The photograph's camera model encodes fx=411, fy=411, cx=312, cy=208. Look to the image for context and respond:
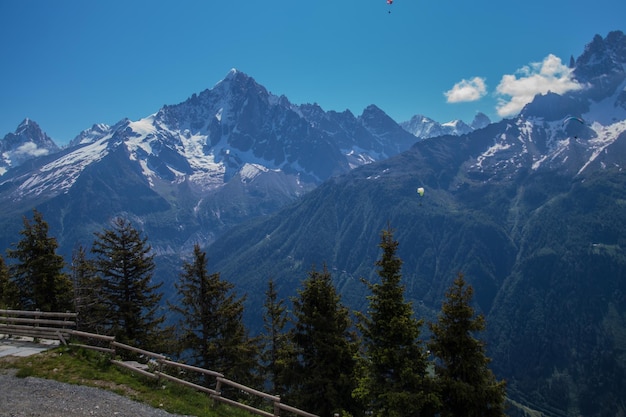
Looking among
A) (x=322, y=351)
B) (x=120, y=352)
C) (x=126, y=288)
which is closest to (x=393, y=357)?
(x=322, y=351)

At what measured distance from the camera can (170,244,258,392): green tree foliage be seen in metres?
32.9

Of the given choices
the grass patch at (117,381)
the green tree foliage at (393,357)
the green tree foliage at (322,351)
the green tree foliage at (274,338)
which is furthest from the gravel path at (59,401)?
the green tree foliage at (274,338)

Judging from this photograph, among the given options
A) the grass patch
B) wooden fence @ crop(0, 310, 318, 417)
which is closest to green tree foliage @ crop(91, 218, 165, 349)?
wooden fence @ crop(0, 310, 318, 417)

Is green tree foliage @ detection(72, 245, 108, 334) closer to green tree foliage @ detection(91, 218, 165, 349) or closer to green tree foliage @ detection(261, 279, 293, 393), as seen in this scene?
green tree foliage @ detection(91, 218, 165, 349)

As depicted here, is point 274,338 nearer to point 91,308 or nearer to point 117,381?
point 91,308

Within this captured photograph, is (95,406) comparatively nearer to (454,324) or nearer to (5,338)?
(5,338)

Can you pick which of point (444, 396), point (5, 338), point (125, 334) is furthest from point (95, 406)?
point (444, 396)

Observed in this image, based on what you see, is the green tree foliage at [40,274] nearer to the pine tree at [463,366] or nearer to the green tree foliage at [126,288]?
the green tree foliage at [126,288]

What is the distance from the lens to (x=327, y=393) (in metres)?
26.8

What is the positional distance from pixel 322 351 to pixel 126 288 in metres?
17.0

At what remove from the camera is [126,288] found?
33.6 m

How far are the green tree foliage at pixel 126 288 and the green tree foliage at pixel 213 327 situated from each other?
8.53 ft

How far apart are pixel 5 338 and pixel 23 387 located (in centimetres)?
936

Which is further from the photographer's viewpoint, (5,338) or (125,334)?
(125,334)
